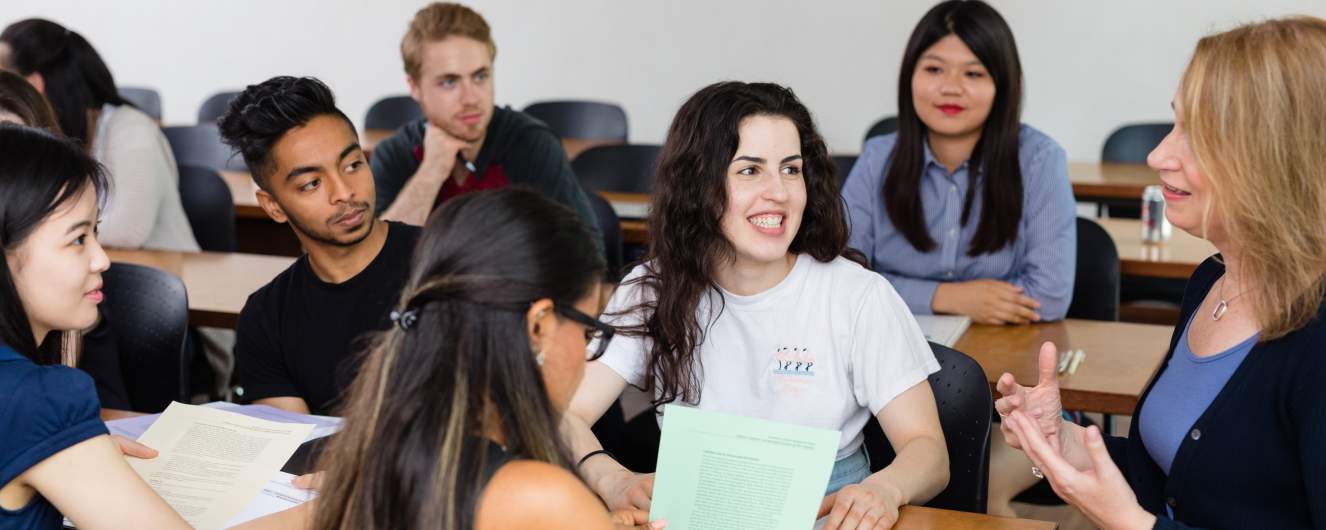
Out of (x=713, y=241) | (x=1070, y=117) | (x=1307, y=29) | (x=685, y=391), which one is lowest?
(x=1070, y=117)

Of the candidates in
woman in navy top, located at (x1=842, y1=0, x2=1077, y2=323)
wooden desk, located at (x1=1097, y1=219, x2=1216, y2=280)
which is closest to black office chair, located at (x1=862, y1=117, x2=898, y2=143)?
wooden desk, located at (x1=1097, y1=219, x2=1216, y2=280)

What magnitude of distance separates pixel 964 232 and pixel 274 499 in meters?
1.70

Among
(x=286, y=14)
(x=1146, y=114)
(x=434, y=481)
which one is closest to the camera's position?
(x=434, y=481)

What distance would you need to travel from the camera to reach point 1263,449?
1.58m

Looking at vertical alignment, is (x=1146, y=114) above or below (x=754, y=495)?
below

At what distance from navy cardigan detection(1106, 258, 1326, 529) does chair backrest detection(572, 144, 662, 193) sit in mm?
2861

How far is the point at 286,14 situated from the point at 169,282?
5108 millimetres

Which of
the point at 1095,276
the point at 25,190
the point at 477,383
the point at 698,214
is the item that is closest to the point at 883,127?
the point at 1095,276

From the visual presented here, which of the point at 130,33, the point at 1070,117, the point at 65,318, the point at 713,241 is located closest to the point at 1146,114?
the point at 1070,117

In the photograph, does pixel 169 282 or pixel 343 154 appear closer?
pixel 343 154

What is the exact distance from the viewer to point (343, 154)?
232 cm

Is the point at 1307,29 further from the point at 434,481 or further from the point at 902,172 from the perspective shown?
the point at 902,172

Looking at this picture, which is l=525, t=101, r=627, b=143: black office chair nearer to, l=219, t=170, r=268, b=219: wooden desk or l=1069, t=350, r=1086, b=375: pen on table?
l=219, t=170, r=268, b=219: wooden desk

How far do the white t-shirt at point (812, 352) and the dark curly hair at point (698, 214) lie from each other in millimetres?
29
